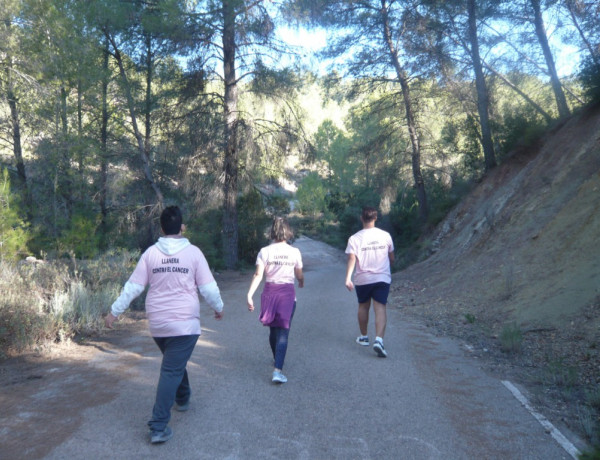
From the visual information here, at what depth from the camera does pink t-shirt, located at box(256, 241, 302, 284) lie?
19.8 feet

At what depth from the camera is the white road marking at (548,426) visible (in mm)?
4152

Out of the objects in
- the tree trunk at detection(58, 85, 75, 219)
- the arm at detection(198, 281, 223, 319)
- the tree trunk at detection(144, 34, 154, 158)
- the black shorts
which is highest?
the tree trunk at detection(144, 34, 154, 158)

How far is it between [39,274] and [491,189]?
15.3 meters

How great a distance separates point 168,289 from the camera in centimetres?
453

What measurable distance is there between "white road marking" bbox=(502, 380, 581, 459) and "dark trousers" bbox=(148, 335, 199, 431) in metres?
3.06

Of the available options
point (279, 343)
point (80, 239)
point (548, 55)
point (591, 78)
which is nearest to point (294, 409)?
point (279, 343)

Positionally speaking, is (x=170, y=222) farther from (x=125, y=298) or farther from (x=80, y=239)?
(x=80, y=239)

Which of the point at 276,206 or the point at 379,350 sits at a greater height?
the point at 276,206

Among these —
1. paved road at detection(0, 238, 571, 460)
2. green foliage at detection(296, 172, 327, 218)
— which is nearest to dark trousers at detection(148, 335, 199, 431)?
paved road at detection(0, 238, 571, 460)

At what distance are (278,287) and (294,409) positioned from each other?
4.82 feet

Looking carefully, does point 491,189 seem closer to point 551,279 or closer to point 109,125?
point 551,279

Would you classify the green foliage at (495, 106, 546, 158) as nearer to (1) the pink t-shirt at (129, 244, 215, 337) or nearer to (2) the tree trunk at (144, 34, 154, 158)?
(2) the tree trunk at (144, 34, 154, 158)

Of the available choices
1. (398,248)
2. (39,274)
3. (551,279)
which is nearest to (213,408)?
(39,274)

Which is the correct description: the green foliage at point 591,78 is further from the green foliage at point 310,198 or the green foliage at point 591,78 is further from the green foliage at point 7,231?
the green foliage at point 310,198
